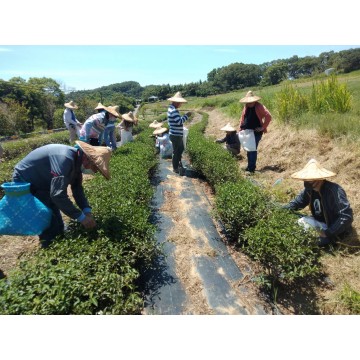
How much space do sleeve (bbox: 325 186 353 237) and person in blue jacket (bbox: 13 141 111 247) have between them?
2.88 metres

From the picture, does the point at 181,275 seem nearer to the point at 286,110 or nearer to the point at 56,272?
the point at 56,272

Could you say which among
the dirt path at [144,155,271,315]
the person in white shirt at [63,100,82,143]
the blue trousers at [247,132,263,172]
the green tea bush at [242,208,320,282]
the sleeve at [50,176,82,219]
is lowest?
the dirt path at [144,155,271,315]

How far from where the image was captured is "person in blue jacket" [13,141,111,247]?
2801mm

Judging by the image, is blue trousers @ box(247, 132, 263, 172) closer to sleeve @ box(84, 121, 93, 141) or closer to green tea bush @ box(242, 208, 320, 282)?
green tea bush @ box(242, 208, 320, 282)

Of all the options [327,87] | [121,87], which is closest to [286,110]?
[327,87]

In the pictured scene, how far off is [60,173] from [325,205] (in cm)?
330

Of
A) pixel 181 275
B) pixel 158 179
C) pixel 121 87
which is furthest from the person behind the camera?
pixel 121 87

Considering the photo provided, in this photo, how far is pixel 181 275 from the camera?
134 inches

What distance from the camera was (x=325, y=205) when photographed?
3434mm

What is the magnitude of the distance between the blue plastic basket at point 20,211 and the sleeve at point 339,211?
355cm

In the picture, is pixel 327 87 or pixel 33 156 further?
pixel 327 87

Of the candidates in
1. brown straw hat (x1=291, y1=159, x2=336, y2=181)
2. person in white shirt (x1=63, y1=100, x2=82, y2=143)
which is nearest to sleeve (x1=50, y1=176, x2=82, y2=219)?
brown straw hat (x1=291, y1=159, x2=336, y2=181)

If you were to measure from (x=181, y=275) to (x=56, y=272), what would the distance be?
1.69m

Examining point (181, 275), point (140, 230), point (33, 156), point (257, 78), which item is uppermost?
point (257, 78)
